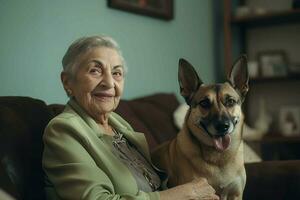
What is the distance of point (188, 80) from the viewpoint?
1.67 meters

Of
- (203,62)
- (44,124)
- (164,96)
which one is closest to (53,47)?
(44,124)

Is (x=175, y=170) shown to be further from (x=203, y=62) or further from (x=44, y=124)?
(x=203, y=62)

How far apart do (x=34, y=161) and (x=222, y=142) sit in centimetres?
66

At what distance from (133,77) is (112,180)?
132 cm

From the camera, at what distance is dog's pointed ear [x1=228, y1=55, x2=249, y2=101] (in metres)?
1.63

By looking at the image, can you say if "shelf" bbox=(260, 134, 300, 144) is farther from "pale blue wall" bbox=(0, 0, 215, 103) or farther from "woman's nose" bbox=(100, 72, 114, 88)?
"woman's nose" bbox=(100, 72, 114, 88)

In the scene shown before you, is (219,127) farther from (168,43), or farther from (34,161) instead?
(168,43)

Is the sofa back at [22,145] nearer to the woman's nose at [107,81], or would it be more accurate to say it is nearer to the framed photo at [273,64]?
the woman's nose at [107,81]

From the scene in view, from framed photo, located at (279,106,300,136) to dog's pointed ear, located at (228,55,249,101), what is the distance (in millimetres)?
1855

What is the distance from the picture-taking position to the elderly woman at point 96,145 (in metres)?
1.27

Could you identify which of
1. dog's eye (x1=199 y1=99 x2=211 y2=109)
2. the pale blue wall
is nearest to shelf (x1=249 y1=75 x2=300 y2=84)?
the pale blue wall

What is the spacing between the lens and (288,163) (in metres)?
1.84

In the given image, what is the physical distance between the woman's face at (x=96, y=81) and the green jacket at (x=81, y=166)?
0.08m

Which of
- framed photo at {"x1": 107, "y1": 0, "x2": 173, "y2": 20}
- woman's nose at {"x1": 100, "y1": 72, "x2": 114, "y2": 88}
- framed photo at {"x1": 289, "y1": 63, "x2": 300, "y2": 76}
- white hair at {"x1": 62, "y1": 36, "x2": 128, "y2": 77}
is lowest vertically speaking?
framed photo at {"x1": 289, "y1": 63, "x2": 300, "y2": 76}
